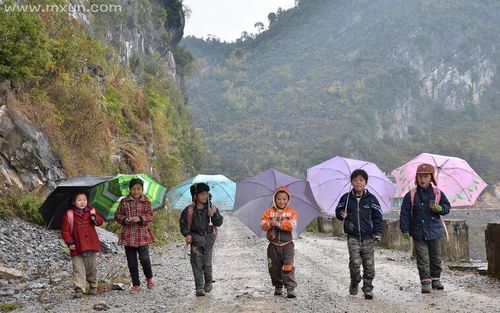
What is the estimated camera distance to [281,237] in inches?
293

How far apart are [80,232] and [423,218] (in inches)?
187

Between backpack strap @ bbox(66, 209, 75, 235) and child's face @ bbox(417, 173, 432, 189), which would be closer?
backpack strap @ bbox(66, 209, 75, 235)

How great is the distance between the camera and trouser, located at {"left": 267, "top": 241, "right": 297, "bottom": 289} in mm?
7398

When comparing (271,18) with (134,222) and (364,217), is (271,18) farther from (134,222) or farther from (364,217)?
(364,217)

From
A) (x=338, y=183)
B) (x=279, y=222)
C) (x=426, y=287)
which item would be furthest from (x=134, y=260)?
(x=426, y=287)

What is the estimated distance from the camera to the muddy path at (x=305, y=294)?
6.74 m

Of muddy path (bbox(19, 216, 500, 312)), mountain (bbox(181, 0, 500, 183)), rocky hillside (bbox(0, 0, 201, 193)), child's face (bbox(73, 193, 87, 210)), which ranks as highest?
mountain (bbox(181, 0, 500, 183))

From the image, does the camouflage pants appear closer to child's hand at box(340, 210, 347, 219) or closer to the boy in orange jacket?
child's hand at box(340, 210, 347, 219)

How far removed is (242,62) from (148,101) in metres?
114

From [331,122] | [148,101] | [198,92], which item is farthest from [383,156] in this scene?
[148,101]

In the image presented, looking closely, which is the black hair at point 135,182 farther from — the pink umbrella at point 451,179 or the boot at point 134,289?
the pink umbrella at point 451,179

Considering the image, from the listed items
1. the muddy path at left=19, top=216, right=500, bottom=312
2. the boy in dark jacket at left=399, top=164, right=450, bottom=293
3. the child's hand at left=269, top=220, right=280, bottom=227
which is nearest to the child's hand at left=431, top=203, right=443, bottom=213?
the boy in dark jacket at left=399, top=164, right=450, bottom=293

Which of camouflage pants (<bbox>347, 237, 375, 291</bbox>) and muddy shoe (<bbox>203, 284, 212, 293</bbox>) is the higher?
camouflage pants (<bbox>347, 237, 375, 291</bbox>)

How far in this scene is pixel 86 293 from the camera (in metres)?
7.64
